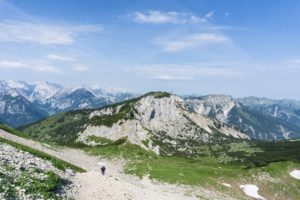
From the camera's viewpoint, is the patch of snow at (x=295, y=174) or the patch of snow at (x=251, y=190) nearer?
the patch of snow at (x=251, y=190)

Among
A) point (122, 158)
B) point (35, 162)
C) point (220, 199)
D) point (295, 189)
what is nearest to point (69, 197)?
point (35, 162)

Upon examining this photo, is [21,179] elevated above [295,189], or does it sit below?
above

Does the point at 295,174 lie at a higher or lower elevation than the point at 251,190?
higher

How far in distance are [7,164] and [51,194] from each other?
6408mm

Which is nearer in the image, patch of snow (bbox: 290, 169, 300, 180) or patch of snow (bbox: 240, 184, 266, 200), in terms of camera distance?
patch of snow (bbox: 240, 184, 266, 200)

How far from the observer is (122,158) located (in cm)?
10538

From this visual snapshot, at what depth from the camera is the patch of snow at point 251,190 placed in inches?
3482

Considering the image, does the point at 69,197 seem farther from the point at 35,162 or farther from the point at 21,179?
the point at 35,162

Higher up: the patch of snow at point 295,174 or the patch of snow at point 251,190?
the patch of snow at point 295,174

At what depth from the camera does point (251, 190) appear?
9262cm

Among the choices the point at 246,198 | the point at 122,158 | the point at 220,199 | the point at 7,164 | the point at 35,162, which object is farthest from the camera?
the point at 122,158

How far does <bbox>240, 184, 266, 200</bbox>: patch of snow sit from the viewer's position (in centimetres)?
8844

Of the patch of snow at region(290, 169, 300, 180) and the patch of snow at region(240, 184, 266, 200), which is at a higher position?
the patch of snow at region(290, 169, 300, 180)

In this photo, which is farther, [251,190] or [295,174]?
[295,174]
